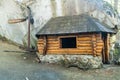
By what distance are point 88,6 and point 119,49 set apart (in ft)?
15.1

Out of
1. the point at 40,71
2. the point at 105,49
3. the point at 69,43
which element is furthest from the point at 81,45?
the point at 40,71

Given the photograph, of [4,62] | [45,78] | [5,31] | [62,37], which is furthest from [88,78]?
[5,31]

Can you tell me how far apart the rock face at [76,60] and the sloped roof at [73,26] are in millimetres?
1707

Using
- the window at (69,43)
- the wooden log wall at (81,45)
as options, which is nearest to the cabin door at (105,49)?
the wooden log wall at (81,45)

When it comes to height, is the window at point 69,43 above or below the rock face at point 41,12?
below

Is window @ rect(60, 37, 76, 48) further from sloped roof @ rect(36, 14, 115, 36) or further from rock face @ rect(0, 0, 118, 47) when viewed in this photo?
rock face @ rect(0, 0, 118, 47)

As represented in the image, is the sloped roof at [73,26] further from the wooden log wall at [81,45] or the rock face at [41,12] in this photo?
the rock face at [41,12]

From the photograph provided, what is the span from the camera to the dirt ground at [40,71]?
13968 millimetres

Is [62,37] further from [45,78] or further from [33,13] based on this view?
[33,13]

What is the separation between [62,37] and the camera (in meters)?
17.4

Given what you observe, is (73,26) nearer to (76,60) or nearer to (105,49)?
(76,60)

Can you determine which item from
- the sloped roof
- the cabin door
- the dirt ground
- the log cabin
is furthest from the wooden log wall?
the cabin door

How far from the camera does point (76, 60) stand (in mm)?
16828

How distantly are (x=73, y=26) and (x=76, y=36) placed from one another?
82 cm
